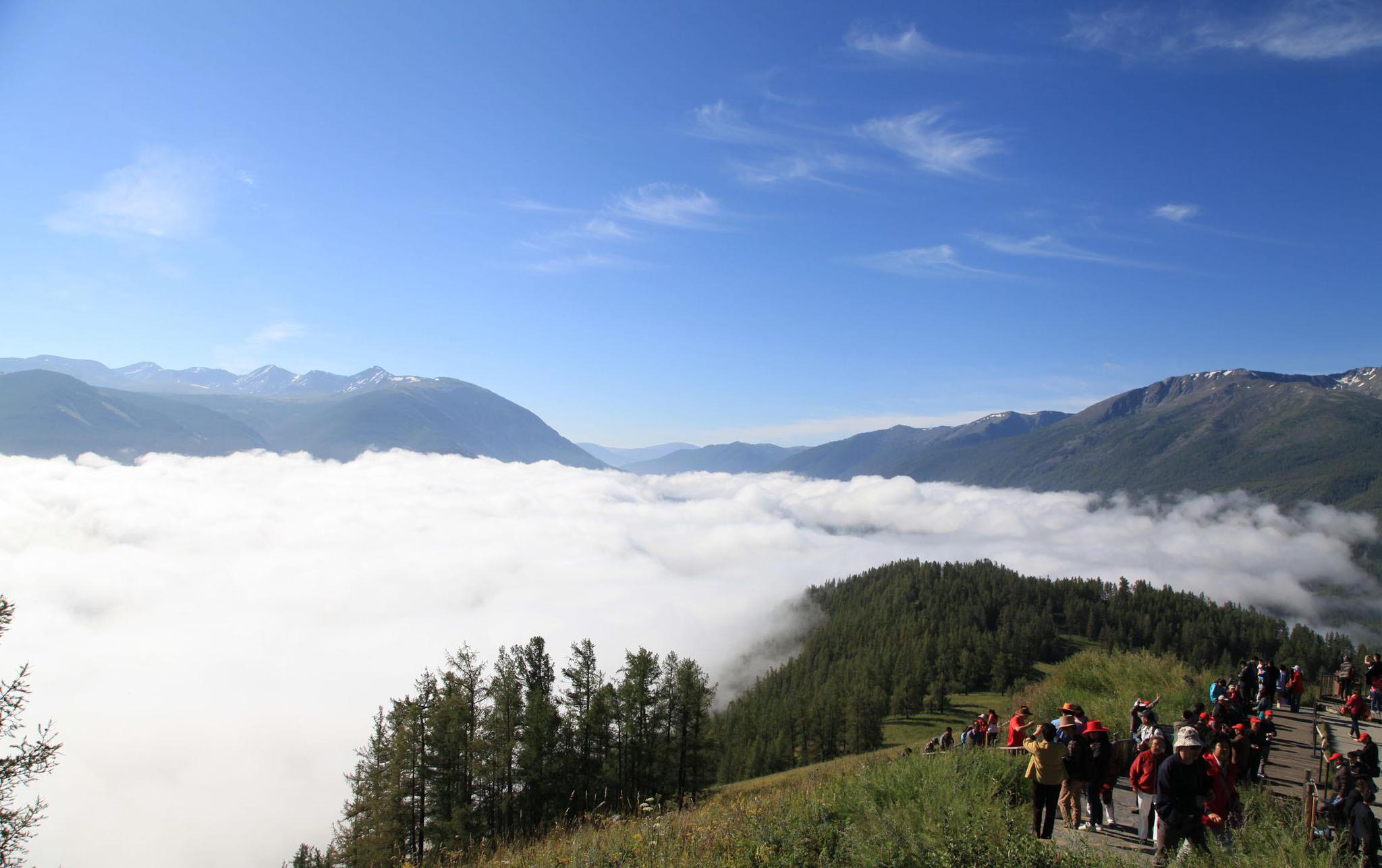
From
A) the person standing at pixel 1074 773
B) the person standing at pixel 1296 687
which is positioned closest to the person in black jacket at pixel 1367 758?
the person standing at pixel 1074 773

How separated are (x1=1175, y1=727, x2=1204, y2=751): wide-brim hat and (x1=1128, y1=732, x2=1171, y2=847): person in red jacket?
841mm

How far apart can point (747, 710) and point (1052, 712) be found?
87267mm

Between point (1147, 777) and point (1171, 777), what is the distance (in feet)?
5.98

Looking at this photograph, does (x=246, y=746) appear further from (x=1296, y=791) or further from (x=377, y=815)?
(x=1296, y=791)

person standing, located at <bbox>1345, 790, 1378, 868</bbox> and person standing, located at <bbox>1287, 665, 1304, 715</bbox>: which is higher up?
person standing, located at <bbox>1345, 790, 1378, 868</bbox>

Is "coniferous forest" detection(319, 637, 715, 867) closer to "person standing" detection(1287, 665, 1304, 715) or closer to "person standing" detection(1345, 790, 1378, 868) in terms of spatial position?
"person standing" detection(1345, 790, 1378, 868)

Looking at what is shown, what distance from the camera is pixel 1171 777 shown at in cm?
841

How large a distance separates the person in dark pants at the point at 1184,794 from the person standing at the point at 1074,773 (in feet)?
7.07

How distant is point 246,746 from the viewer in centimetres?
17375

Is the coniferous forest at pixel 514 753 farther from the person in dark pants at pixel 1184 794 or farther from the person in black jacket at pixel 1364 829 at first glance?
the person in black jacket at pixel 1364 829

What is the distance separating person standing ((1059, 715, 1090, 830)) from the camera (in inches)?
428

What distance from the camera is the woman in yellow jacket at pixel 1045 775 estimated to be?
10180 millimetres

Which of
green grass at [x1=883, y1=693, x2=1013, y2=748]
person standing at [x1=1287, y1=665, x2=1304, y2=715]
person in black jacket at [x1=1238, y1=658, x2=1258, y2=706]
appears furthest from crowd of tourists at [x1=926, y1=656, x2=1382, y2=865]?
green grass at [x1=883, y1=693, x2=1013, y2=748]

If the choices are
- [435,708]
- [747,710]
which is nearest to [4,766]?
[435,708]
